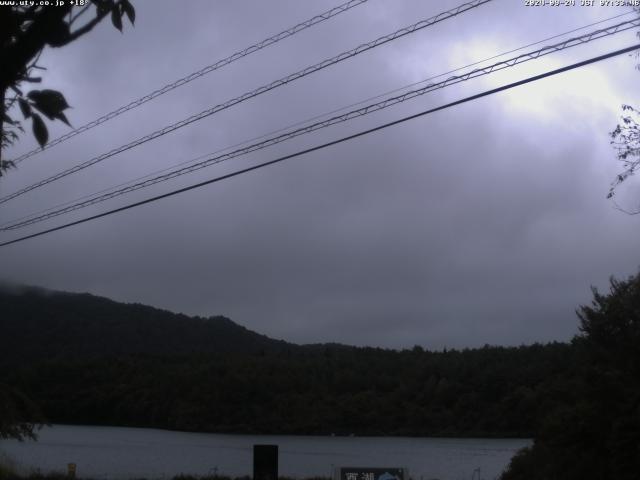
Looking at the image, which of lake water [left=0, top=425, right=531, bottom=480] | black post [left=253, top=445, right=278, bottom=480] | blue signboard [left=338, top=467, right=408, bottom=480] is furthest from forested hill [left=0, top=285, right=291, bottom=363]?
blue signboard [left=338, top=467, right=408, bottom=480]

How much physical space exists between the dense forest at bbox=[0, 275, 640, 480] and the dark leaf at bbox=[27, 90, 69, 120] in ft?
50.4

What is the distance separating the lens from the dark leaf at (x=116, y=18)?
431 cm

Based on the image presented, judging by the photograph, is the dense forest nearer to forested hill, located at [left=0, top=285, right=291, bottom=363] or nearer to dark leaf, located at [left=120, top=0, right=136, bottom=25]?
forested hill, located at [left=0, top=285, right=291, bottom=363]

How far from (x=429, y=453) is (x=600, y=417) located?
A: 28.0 meters

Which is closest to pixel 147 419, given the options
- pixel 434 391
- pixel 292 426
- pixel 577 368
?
pixel 292 426

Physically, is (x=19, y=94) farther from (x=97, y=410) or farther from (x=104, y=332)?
(x=104, y=332)

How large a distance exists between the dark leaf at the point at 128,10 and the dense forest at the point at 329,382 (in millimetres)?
15354

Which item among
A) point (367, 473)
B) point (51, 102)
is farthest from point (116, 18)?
point (367, 473)

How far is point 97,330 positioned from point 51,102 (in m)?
59.4

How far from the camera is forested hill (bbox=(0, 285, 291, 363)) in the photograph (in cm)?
4284

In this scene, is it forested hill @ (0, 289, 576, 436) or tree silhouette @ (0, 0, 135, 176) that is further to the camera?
forested hill @ (0, 289, 576, 436)

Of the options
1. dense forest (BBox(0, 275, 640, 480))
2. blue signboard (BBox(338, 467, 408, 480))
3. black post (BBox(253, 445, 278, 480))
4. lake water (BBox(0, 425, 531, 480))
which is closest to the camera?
blue signboard (BBox(338, 467, 408, 480))

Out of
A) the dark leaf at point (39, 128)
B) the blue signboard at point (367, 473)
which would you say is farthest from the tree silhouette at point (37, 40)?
the blue signboard at point (367, 473)

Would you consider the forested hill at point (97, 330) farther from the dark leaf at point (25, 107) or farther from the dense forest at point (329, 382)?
the dark leaf at point (25, 107)
